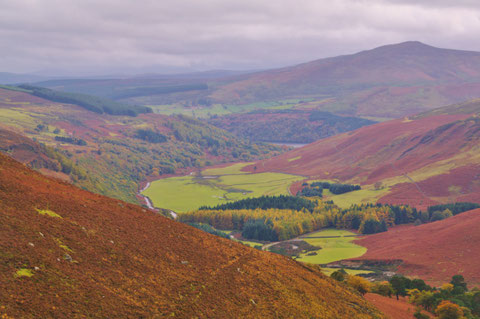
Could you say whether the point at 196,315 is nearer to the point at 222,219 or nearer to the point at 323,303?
the point at 323,303

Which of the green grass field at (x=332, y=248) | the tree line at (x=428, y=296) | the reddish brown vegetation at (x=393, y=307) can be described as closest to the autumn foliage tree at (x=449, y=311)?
the tree line at (x=428, y=296)

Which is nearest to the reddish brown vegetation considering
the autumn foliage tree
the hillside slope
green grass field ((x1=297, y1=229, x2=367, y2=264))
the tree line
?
the tree line

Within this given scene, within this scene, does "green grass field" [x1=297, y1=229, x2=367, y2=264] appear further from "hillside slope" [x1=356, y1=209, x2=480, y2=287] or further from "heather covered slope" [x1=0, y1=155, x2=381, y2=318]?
"heather covered slope" [x1=0, y1=155, x2=381, y2=318]

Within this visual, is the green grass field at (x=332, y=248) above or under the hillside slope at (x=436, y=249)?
under

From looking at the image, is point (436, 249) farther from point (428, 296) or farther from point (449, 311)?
point (449, 311)

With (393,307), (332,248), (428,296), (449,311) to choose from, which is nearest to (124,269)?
(393,307)

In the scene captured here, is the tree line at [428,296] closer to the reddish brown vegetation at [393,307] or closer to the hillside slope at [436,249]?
the reddish brown vegetation at [393,307]
